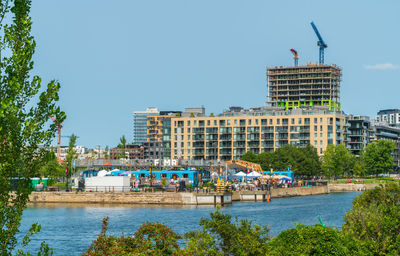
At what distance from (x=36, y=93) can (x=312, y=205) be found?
3664 inches

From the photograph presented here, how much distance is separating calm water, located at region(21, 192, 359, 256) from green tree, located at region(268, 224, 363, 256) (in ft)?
99.9

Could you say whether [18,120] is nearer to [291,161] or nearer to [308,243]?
[308,243]

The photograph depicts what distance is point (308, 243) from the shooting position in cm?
2991

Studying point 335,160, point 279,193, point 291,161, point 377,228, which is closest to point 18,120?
point 377,228

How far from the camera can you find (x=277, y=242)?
30719mm

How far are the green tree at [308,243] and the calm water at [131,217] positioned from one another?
3044cm

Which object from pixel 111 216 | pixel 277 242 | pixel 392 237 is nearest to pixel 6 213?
pixel 277 242

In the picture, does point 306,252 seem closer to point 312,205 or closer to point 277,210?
point 277,210

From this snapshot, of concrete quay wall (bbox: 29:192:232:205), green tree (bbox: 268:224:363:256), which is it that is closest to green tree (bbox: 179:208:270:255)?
green tree (bbox: 268:224:363:256)

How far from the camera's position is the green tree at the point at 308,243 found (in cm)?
2981

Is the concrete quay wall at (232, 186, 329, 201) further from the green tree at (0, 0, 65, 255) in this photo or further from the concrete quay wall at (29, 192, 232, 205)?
the green tree at (0, 0, 65, 255)

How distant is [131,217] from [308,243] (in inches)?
2216

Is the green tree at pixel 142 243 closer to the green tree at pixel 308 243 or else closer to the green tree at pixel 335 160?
the green tree at pixel 308 243

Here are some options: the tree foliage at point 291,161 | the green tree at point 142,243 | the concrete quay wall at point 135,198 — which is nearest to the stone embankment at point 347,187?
the tree foliage at point 291,161
